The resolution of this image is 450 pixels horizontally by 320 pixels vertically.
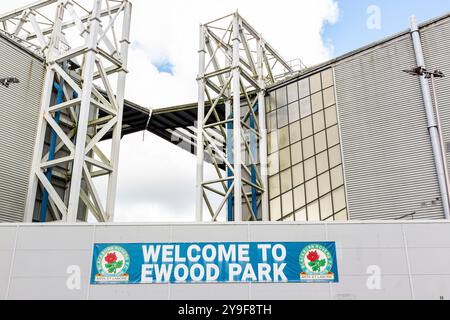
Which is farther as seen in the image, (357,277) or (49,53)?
(49,53)

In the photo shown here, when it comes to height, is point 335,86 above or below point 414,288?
above

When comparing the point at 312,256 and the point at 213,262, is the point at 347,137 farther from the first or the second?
the point at 213,262

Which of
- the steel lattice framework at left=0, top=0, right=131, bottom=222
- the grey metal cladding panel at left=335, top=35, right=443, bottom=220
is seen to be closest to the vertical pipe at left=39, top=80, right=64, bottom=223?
the steel lattice framework at left=0, top=0, right=131, bottom=222

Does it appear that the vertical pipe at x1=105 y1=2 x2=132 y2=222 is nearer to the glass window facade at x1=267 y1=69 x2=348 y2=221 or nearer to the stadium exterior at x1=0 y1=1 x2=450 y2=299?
the stadium exterior at x1=0 y1=1 x2=450 y2=299

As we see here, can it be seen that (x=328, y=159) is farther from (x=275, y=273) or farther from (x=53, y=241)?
(x=53, y=241)

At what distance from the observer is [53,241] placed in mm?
19203

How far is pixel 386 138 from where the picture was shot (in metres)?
28.9

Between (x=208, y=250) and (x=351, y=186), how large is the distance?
554 inches

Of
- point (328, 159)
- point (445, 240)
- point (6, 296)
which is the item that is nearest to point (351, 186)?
point (328, 159)

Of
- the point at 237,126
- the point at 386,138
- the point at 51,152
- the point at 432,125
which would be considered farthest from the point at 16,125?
the point at 432,125

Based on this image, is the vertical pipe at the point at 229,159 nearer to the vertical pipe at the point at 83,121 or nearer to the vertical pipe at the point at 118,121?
the vertical pipe at the point at 118,121

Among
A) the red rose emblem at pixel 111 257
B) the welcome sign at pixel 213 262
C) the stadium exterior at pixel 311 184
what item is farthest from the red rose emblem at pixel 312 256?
the red rose emblem at pixel 111 257

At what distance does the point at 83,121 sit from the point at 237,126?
10502 millimetres

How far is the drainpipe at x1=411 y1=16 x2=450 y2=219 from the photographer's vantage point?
2525 centimetres
